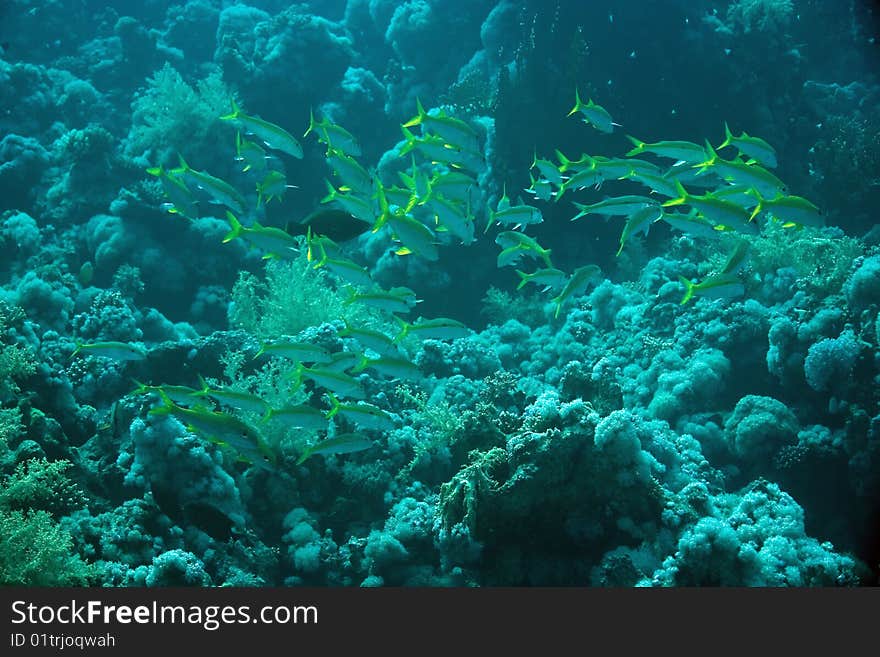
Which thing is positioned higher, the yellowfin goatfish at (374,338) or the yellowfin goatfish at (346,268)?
the yellowfin goatfish at (346,268)

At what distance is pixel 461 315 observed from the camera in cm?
1048

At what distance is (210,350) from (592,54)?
337 inches

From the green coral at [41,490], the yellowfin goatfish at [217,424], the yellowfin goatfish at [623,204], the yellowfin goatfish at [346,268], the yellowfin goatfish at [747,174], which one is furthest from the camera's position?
the yellowfin goatfish at [623,204]

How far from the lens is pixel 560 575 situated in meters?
4.39

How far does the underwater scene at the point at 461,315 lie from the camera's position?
453cm

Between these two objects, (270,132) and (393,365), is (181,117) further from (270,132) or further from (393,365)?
(393,365)

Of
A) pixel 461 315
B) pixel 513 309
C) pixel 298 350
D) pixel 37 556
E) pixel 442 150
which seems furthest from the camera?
pixel 461 315

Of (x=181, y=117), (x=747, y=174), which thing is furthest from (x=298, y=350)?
(x=181, y=117)

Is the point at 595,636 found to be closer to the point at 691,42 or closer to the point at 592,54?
the point at 592,54

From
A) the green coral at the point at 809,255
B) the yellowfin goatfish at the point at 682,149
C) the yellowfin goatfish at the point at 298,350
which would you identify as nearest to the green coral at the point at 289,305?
the yellowfin goatfish at the point at 298,350

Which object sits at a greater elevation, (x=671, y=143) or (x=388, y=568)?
(x=671, y=143)

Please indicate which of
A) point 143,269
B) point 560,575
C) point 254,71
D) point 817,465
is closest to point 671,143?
point 817,465

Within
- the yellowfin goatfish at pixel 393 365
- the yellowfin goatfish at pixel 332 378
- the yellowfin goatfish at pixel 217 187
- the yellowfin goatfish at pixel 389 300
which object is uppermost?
the yellowfin goatfish at pixel 217 187

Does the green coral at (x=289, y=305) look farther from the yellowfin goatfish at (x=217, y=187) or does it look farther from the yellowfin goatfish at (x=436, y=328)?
the yellowfin goatfish at (x=436, y=328)
